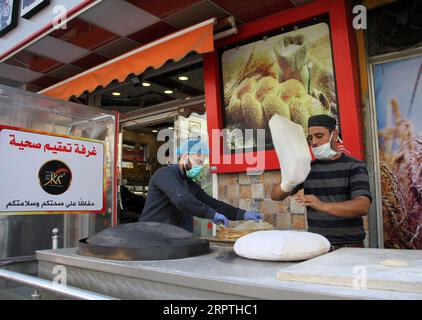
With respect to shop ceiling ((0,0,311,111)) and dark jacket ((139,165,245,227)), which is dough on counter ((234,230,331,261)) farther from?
shop ceiling ((0,0,311,111))

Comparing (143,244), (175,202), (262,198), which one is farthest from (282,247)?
(262,198)

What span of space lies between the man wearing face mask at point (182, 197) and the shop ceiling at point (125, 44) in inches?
54.7

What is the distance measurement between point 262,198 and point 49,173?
6.03 feet

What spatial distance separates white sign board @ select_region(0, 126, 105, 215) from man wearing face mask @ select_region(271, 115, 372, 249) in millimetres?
1286

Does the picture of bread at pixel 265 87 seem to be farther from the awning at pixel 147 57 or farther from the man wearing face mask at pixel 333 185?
the man wearing face mask at pixel 333 185

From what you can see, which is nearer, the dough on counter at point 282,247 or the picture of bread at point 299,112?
the dough on counter at point 282,247

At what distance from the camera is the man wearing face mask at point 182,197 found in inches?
84.8

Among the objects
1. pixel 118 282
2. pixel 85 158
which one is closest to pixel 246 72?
pixel 85 158

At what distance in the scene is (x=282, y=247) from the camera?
39.0 inches

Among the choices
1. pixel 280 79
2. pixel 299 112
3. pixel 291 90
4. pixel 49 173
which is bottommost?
pixel 49 173

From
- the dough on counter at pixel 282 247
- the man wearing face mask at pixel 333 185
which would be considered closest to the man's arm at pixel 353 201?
the man wearing face mask at pixel 333 185

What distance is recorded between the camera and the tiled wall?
10.3 ft

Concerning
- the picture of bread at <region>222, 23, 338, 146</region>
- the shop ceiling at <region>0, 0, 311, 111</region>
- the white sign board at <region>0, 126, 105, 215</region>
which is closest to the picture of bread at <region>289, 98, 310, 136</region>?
the picture of bread at <region>222, 23, 338, 146</region>

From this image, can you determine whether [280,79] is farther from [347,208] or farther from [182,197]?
[347,208]
